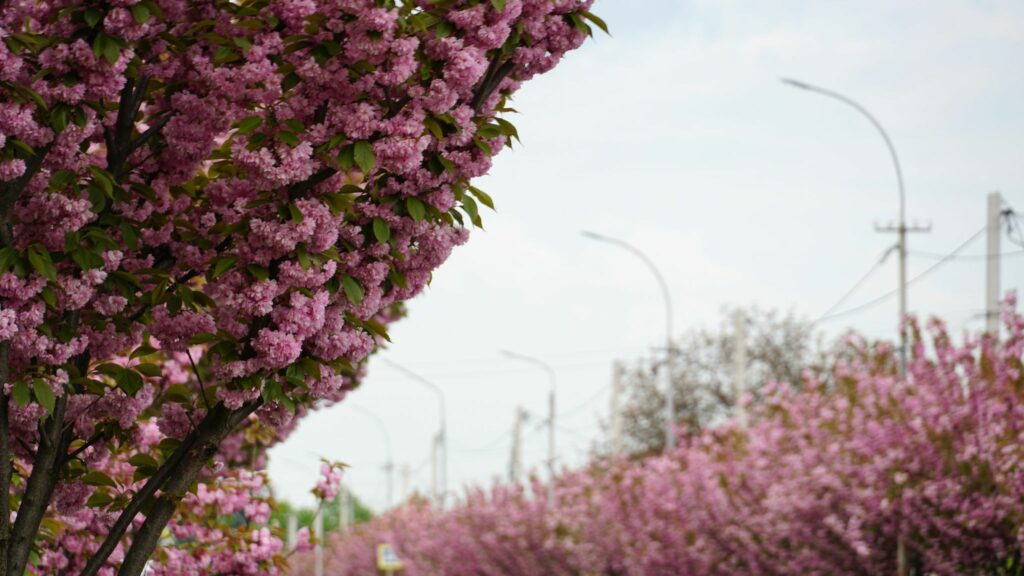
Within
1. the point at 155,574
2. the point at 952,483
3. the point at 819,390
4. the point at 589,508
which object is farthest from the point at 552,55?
the point at 589,508

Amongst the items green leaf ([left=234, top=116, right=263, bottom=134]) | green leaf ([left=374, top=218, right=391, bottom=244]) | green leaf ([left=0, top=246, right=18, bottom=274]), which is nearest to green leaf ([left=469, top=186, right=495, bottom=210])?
green leaf ([left=374, top=218, right=391, bottom=244])

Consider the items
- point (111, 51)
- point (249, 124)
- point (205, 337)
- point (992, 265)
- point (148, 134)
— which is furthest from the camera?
point (992, 265)

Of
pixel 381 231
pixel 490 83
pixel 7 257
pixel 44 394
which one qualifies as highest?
pixel 490 83

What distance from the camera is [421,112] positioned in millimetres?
6164

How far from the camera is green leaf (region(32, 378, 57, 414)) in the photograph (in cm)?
612

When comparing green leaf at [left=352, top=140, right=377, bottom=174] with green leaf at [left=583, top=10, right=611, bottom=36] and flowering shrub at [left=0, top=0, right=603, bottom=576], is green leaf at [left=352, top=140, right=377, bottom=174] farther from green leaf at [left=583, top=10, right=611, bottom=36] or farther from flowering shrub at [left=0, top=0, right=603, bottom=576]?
green leaf at [left=583, top=10, right=611, bottom=36]

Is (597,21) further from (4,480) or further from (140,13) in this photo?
(4,480)

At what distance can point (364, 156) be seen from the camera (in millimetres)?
6027

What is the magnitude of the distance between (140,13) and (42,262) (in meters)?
1.05

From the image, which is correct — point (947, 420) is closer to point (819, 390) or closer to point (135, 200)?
point (819, 390)

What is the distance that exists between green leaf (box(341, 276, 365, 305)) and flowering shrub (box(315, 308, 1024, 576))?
14737 mm

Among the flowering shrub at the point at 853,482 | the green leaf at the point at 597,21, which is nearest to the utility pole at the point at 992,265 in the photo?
the flowering shrub at the point at 853,482

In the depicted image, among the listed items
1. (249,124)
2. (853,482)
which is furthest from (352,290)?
(853,482)

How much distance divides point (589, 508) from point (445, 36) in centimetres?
3148
